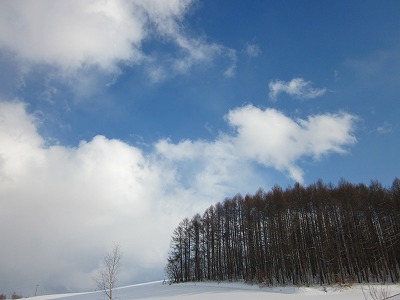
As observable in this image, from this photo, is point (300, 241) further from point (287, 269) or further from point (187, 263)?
point (187, 263)

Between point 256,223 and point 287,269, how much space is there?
11300 mm

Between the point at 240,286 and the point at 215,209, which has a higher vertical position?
the point at 215,209

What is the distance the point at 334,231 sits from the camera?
59.3 m

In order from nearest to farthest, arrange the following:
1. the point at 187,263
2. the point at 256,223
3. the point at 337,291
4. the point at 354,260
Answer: the point at 337,291
the point at 354,260
the point at 256,223
the point at 187,263

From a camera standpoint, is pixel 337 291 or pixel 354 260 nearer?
pixel 337 291

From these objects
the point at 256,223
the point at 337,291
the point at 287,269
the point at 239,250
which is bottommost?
the point at 337,291

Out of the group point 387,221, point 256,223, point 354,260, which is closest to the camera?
point 354,260

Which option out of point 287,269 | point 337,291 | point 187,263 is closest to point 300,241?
point 287,269

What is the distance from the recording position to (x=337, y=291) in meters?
46.5

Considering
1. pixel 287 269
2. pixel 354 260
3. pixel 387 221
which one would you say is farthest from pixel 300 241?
pixel 387 221

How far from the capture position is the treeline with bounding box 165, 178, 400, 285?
56000mm

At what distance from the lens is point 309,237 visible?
6044 cm

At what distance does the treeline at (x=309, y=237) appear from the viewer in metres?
56.0

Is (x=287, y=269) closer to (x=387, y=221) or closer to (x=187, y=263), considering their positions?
(x=387, y=221)
